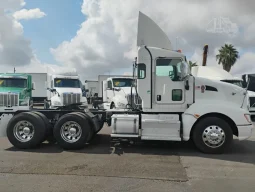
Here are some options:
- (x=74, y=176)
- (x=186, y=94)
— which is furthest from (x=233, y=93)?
(x=74, y=176)

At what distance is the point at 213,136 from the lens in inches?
297

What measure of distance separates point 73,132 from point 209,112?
3956mm

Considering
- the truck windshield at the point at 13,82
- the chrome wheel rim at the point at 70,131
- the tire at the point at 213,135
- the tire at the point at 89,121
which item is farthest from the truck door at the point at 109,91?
the tire at the point at 213,135

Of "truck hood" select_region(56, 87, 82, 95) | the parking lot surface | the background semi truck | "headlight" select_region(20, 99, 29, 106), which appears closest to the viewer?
the parking lot surface

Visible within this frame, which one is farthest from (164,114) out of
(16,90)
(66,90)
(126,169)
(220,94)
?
(66,90)

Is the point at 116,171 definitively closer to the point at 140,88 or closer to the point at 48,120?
the point at 140,88

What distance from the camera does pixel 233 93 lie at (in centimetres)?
789

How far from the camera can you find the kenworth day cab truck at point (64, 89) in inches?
649

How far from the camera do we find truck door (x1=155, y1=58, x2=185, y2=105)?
7926 millimetres

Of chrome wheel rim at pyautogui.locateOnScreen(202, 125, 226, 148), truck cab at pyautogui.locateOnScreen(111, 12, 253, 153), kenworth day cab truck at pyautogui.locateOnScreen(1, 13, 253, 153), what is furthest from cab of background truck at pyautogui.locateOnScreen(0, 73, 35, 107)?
chrome wheel rim at pyautogui.locateOnScreen(202, 125, 226, 148)

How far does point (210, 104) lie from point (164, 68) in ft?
5.41

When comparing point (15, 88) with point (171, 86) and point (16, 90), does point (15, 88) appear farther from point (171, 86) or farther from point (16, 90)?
point (171, 86)

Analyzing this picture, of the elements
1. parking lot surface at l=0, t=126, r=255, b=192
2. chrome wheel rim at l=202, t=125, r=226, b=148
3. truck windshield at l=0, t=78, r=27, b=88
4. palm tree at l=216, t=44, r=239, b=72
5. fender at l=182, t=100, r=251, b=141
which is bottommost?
parking lot surface at l=0, t=126, r=255, b=192

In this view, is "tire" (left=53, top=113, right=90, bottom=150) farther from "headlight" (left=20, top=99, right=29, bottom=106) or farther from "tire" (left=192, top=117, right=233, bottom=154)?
"headlight" (left=20, top=99, right=29, bottom=106)
